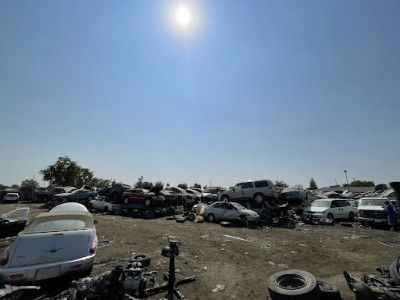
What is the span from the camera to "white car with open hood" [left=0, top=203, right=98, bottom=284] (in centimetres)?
415

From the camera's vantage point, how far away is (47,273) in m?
4.25

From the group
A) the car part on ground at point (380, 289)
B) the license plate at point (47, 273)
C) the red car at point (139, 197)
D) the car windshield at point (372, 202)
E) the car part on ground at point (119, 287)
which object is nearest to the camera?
the car part on ground at point (380, 289)

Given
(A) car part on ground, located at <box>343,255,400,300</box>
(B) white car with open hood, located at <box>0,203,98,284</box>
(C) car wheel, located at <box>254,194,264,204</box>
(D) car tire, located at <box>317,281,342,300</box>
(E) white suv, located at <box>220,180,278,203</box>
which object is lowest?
(D) car tire, located at <box>317,281,342,300</box>

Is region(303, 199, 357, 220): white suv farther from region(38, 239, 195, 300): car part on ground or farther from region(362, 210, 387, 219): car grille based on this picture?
region(38, 239, 195, 300): car part on ground

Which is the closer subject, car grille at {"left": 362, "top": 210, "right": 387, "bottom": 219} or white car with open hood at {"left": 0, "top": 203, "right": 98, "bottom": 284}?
white car with open hood at {"left": 0, "top": 203, "right": 98, "bottom": 284}

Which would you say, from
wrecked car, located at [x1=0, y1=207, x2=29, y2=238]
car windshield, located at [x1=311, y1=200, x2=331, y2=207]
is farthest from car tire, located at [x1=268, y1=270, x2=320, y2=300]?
car windshield, located at [x1=311, y1=200, x2=331, y2=207]

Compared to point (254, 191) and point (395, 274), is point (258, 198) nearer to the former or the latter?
point (254, 191)

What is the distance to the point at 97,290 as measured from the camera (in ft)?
12.5

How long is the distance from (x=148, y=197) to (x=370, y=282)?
1643cm

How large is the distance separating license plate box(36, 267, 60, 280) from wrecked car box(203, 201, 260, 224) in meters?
10.9

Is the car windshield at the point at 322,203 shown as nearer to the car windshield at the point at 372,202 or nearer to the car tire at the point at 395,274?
the car windshield at the point at 372,202

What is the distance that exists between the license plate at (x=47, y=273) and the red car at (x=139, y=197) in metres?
13.9

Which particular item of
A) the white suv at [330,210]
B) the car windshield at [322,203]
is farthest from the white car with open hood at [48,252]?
the car windshield at [322,203]

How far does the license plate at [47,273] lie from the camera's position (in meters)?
→ 4.20
